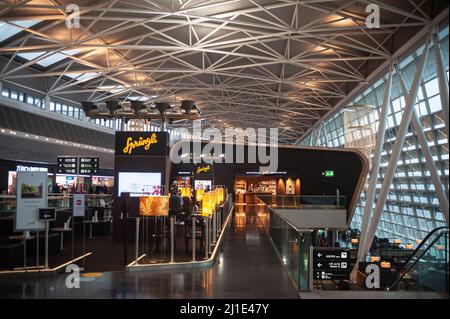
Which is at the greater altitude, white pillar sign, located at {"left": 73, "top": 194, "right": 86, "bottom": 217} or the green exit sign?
the green exit sign

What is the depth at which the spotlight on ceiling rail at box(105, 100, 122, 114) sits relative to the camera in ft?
50.2

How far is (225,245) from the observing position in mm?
12070

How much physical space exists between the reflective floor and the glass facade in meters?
8.95

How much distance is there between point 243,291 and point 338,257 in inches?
373

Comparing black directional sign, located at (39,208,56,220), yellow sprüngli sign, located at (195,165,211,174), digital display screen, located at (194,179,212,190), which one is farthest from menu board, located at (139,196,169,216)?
yellow sprüngli sign, located at (195,165,211,174)

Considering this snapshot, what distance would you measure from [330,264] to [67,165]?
54.1ft

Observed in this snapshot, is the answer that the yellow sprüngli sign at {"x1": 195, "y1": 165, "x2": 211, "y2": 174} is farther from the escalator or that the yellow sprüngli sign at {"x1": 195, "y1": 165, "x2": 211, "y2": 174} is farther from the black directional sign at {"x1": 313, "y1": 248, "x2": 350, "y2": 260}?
the escalator

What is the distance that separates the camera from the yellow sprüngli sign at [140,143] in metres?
14.2

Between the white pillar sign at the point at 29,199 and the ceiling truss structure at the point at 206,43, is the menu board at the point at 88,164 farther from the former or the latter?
→ the white pillar sign at the point at 29,199

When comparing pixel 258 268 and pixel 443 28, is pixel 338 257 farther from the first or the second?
pixel 443 28

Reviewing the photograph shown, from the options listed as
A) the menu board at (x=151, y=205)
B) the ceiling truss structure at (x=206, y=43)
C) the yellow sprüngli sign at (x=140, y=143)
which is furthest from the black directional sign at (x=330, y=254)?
the ceiling truss structure at (x=206, y=43)

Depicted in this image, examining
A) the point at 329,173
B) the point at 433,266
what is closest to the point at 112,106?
the point at 433,266

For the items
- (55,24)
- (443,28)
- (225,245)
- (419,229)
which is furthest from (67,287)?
(419,229)
